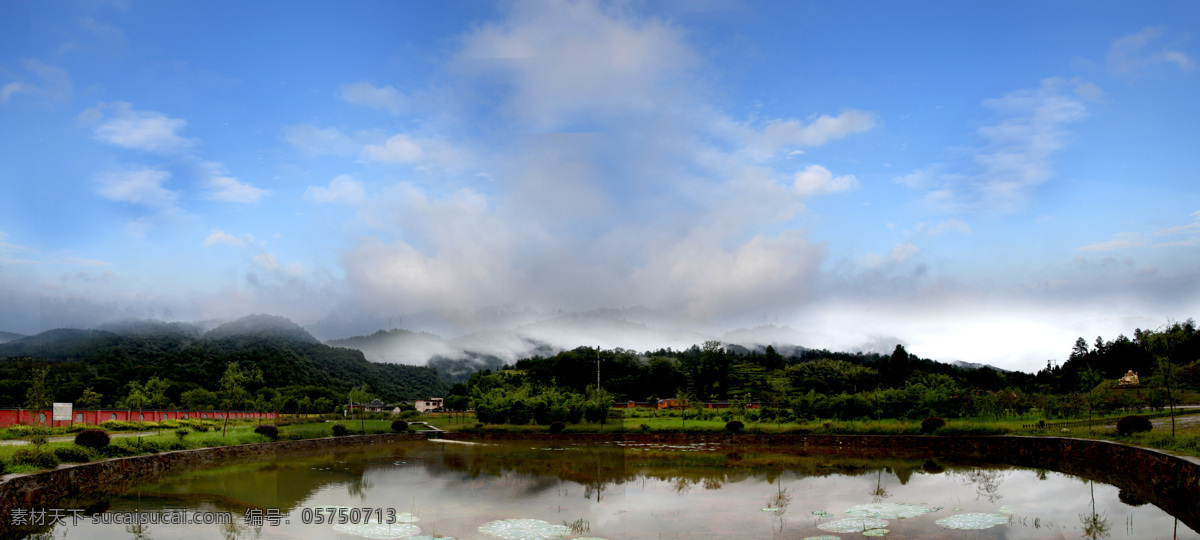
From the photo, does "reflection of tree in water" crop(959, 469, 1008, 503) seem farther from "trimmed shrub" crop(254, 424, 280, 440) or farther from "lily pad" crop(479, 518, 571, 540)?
"trimmed shrub" crop(254, 424, 280, 440)

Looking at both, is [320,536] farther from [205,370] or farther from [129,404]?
[205,370]

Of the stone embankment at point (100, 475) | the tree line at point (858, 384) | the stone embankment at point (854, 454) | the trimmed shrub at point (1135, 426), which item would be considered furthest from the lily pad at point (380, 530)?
the tree line at point (858, 384)

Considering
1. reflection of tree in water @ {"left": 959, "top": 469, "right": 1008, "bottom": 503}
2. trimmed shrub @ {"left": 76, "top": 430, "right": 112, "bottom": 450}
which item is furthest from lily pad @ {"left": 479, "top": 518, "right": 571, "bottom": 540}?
trimmed shrub @ {"left": 76, "top": 430, "right": 112, "bottom": 450}

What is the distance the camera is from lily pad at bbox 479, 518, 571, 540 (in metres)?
10.2

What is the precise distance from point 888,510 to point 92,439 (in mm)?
19080

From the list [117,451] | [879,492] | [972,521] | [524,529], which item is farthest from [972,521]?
[117,451]

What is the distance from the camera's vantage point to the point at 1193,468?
469 inches

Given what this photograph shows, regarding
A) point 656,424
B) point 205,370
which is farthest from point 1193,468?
point 205,370

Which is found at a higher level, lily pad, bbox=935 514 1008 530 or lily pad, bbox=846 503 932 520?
lily pad, bbox=935 514 1008 530

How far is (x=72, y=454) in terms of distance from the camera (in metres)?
15.3

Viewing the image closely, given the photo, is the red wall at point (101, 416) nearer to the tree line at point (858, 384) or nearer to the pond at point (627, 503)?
the pond at point (627, 503)

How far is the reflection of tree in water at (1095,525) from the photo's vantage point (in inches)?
396

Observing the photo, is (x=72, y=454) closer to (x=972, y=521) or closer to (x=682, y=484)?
(x=682, y=484)

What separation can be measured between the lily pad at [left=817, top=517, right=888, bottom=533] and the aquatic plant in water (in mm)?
1005
